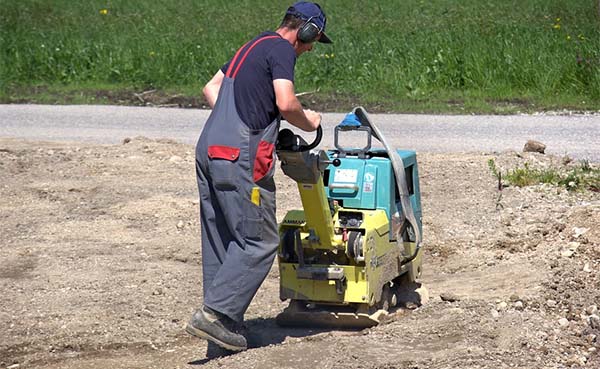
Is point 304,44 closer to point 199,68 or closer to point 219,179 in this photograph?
point 219,179

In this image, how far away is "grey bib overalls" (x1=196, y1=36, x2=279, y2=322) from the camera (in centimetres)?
562

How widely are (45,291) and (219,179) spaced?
7.41 ft

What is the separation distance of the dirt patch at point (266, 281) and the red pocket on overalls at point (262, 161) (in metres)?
0.98

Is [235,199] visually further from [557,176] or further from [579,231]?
[557,176]

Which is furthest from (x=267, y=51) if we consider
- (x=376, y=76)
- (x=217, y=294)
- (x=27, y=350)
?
(x=376, y=76)

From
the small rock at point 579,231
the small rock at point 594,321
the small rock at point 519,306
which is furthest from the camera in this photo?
the small rock at point 579,231

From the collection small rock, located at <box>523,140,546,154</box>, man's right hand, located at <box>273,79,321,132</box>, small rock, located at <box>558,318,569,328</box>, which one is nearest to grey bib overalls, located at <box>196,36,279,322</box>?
man's right hand, located at <box>273,79,321,132</box>

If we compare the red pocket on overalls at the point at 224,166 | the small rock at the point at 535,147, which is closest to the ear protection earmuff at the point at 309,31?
the red pocket on overalls at the point at 224,166

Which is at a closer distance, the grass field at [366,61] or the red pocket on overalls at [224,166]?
the red pocket on overalls at [224,166]

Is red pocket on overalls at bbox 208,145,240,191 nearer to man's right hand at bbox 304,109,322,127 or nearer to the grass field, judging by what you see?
man's right hand at bbox 304,109,322,127

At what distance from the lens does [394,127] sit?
13.0 m

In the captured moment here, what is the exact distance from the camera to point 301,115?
18.5 feet

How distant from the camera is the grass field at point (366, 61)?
47.8 feet

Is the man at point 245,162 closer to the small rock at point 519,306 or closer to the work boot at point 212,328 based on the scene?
the work boot at point 212,328
